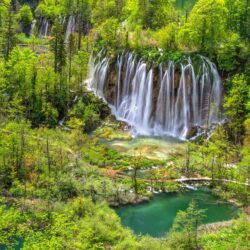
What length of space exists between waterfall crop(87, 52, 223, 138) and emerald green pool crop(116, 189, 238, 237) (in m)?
14.0

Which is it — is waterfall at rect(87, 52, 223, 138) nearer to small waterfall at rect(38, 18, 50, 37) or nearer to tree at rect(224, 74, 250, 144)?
tree at rect(224, 74, 250, 144)

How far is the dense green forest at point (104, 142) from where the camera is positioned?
30.0 m

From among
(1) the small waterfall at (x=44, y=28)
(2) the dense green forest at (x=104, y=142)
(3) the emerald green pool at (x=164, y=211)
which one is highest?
(1) the small waterfall at (x=44, y=28)

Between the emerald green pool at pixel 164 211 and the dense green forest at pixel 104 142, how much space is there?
769mm

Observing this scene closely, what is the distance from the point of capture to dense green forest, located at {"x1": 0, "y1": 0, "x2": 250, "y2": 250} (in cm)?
2997

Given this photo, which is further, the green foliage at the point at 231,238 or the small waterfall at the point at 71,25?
the small waterfall at the point at 71,25

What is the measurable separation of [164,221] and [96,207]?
20.7 ft

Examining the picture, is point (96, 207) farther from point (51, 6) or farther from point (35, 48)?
point (51, 6)

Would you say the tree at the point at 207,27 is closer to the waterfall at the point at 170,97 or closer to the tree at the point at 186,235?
the waterfall at the point at 170,97

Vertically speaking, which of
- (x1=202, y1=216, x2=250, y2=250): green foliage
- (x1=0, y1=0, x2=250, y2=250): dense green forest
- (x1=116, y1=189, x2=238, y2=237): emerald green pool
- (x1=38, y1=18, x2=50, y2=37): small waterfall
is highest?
(x1=38, y1=18, x2=50, y2=37): small waterfall

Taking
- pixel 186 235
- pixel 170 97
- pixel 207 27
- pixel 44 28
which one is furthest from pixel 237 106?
pixel 44 28

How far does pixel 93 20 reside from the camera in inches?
2840

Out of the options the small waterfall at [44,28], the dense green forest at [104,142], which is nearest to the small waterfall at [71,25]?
the small waterfall at [44,28]

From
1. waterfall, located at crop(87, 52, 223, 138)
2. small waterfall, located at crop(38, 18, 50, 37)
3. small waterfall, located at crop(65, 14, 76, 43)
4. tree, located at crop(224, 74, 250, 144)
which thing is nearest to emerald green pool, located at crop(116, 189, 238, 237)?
tree, located at crop(224, 74, 250, 144)
